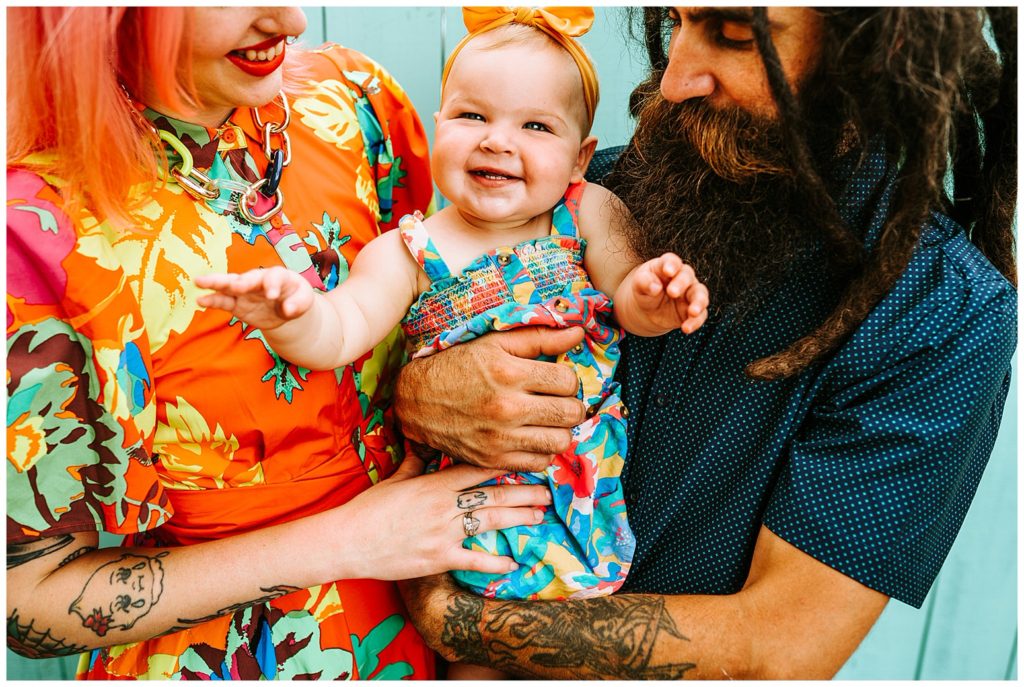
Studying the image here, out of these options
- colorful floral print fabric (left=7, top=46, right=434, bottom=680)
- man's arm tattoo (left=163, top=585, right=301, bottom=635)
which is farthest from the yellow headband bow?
man's arm tattoo (left=163, top=585, right=301, bottom=635)

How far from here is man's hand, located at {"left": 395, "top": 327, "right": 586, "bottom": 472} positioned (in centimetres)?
142

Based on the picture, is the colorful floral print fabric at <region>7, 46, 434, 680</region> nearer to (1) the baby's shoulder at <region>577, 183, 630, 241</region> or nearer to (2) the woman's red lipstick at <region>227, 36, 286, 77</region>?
(2) the woman's red lipstick at <region>227, 36, 286, 77</region>

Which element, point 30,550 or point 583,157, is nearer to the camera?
point 30,550

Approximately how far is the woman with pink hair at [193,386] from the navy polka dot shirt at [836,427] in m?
0.29

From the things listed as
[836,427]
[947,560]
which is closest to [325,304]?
[836,427]

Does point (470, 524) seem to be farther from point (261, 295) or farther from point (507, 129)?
point (507, 129)

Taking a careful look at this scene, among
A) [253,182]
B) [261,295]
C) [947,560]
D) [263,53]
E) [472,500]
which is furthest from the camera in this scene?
[947,560]

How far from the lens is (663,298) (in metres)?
1.29

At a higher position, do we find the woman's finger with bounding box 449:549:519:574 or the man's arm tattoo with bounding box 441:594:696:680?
the woman's finger with bounding box 449:549:519:574

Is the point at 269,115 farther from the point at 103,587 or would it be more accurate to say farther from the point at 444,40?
the point at 103,587

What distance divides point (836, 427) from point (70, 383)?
1.26 meters

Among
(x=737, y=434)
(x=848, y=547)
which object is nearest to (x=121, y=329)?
(x=737, y=434)

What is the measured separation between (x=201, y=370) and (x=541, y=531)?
2.22 ft

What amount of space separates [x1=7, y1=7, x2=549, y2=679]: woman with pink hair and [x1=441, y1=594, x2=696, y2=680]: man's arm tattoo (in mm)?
101
